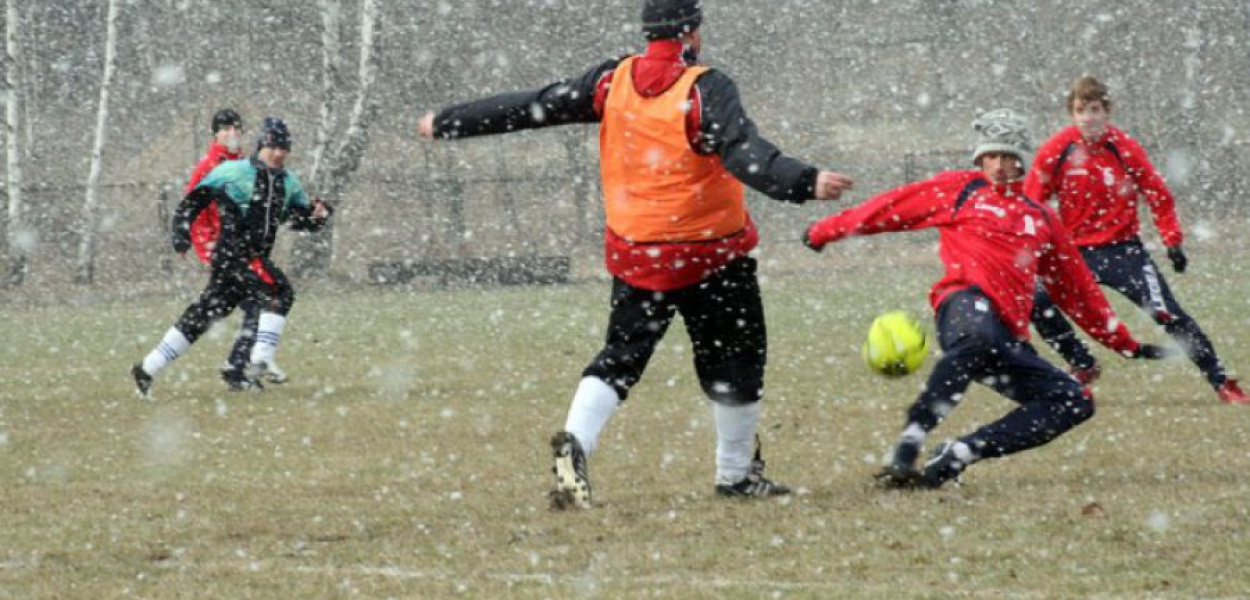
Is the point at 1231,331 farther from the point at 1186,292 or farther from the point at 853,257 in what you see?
the point at 853,257

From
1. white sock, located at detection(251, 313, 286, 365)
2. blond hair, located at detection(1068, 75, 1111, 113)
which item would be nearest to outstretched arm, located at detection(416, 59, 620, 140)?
blond hair, located at detection(1068, 75, 1111, 113)

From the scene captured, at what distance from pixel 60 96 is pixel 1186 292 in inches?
1278

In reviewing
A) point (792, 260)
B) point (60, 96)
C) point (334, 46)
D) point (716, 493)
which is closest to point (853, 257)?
point (792, 260)

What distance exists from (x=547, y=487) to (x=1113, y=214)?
399cm

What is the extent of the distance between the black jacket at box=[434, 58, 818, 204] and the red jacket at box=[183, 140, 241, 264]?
17.7ft

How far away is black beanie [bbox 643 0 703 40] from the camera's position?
6.78m

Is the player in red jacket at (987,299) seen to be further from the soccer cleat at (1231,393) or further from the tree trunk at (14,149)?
the tree trunk at (14,149)

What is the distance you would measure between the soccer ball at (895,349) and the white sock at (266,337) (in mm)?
5465

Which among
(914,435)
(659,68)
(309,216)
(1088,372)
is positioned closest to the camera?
(659,68)

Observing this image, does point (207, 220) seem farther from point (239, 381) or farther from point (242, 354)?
point (239, 381)

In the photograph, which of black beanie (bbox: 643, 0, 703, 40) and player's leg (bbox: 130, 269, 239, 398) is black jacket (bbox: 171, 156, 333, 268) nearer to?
player's leg (bbox: 130, 269, 239, 398)

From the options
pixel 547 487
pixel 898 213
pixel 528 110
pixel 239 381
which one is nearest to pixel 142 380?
pixel 239 381

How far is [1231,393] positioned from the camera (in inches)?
382

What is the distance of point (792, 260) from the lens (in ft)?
90.2
